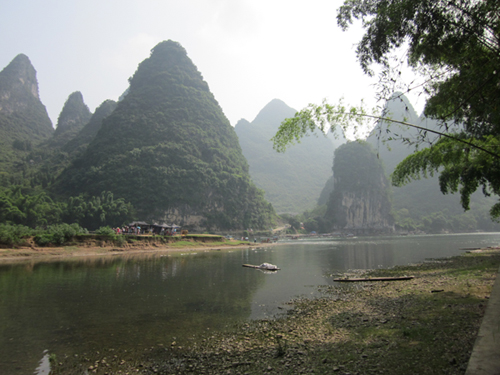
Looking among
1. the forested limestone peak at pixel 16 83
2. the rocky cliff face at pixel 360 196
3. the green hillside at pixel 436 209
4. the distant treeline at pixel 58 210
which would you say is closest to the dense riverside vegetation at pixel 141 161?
the distant treeline at pixel 58 210

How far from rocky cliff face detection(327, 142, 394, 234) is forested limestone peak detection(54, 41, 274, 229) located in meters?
57.7

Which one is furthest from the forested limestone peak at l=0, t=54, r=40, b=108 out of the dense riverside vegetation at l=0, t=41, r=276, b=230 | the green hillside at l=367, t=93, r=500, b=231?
the green hillside at l=367, t=93, r=500, b=231

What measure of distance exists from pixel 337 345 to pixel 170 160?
104849 millimetres

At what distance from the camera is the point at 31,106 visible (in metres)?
171

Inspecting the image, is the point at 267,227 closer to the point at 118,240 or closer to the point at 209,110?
the point at 209,110

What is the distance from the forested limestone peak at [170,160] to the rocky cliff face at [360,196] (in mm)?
57695

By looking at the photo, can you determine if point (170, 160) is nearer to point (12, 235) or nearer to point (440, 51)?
point (12, 235)

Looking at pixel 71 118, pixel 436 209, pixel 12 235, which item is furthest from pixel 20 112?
pixel 436 209

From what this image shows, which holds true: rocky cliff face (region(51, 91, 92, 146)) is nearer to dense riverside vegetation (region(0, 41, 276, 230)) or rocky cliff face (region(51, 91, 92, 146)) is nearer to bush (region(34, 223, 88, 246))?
dense riverside vegetation (region(0, 41, 276, 230))

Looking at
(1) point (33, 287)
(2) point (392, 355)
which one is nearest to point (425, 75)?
(2) point (392, 355)

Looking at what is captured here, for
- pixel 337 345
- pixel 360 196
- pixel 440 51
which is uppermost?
pixel 360 196

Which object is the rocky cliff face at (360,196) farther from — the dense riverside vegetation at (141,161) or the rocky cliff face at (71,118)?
the rocky cliff face at (71,118)

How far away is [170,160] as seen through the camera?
106500mm

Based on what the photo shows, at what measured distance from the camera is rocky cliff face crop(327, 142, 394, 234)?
16612 centimetres
